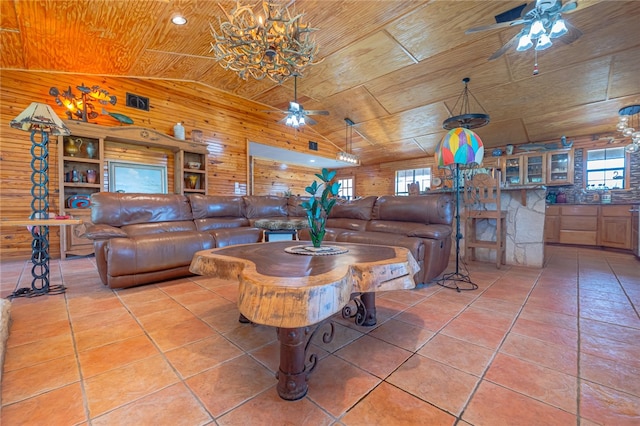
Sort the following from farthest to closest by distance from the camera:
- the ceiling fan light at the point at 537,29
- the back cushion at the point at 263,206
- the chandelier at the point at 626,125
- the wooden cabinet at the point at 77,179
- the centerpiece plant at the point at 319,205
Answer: the chandelier at the point at 626,125 < the back cushion at the point at 263,206 < the wooden cabinet at the point at 77,179 < the ceiling fan light at the point at 537,29 < the centerpiece plant at the point at 319,205

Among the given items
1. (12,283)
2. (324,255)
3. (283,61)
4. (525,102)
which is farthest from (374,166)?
(12,283)

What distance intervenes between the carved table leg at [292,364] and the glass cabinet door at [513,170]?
7351mm

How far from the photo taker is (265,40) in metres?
2.65

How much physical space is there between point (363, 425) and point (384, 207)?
2.69 meters

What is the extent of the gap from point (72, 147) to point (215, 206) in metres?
2.62

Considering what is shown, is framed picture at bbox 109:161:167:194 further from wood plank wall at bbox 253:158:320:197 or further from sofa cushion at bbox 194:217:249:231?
wood plank wall at bbox 253:158:320:197

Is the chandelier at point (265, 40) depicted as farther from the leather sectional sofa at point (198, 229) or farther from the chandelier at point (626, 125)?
the chandelier at point (626, 125)

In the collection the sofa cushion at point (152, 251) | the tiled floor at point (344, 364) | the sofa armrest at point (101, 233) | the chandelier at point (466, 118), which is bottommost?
the tiled floor at point (344, 364)

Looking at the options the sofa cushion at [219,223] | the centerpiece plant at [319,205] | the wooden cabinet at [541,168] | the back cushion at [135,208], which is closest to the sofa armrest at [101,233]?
the back cushion at [135,208]

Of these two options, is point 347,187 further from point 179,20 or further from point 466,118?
point 179,20

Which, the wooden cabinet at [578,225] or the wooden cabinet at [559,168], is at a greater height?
the wooden cabinet at [559,168]

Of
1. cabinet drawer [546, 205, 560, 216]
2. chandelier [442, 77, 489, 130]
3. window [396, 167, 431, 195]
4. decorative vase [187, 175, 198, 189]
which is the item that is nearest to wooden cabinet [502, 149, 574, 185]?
cabinet drawer [546, 205, 560, 216]

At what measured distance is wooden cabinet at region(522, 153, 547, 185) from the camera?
6203 millimetres

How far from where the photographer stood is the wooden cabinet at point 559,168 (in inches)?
232
